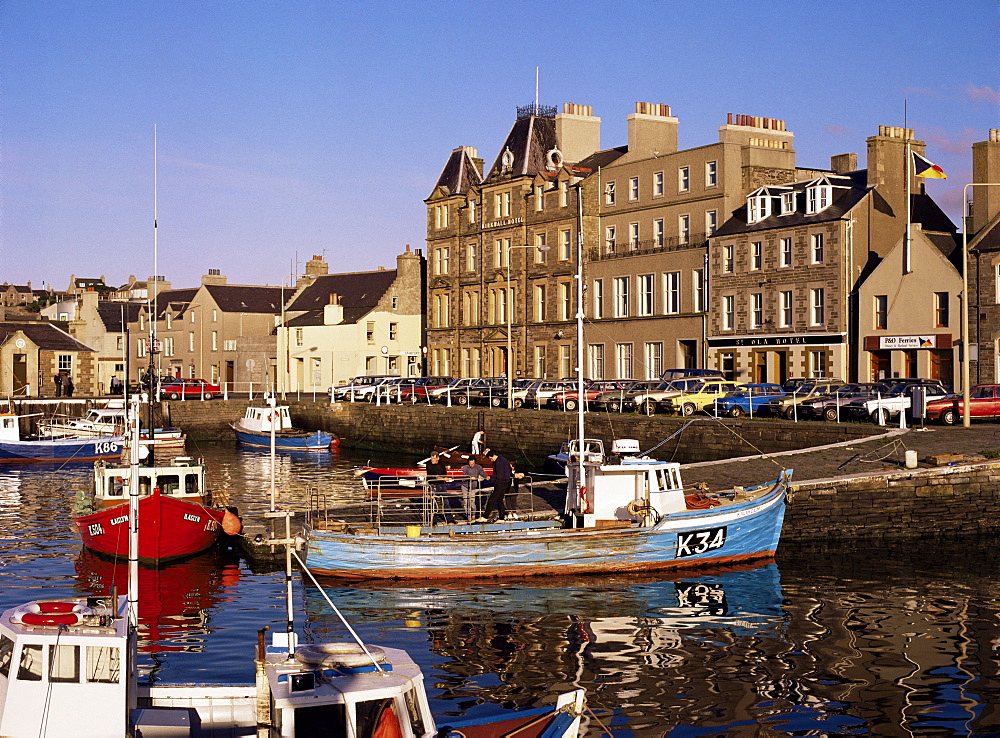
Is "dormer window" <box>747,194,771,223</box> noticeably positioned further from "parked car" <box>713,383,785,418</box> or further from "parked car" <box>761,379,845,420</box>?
"parked car" <box>761,379,845,420</box>

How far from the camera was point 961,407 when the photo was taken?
145 feet

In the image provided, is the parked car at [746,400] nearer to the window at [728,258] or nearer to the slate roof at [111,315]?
the window at [728,258]

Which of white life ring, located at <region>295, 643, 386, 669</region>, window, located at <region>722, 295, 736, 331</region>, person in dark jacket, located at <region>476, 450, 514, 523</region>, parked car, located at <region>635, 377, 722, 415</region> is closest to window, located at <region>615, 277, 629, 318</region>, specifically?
window, located at <region>722, 295, 736, 331</region>

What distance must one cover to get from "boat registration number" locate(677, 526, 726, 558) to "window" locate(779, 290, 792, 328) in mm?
35925

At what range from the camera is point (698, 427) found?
4900cm

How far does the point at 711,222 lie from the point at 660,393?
1698cm

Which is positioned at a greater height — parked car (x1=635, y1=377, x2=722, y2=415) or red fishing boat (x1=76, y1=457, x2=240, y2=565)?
parked car (x1=635, y1=377, x2=722, y2=415)

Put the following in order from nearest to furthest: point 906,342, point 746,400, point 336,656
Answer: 1. point 336,656
2. point 746,400
3. point 906,342

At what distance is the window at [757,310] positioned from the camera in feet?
209

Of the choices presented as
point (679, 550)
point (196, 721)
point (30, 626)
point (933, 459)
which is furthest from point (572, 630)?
point (933, 459)

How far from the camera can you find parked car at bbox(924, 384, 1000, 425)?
4400 centimetres

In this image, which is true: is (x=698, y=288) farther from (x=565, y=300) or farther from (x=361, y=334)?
(x=361, y=334)

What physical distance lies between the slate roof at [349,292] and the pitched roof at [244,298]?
2193 millimetres

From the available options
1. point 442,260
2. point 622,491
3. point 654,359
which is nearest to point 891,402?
point 622,491
